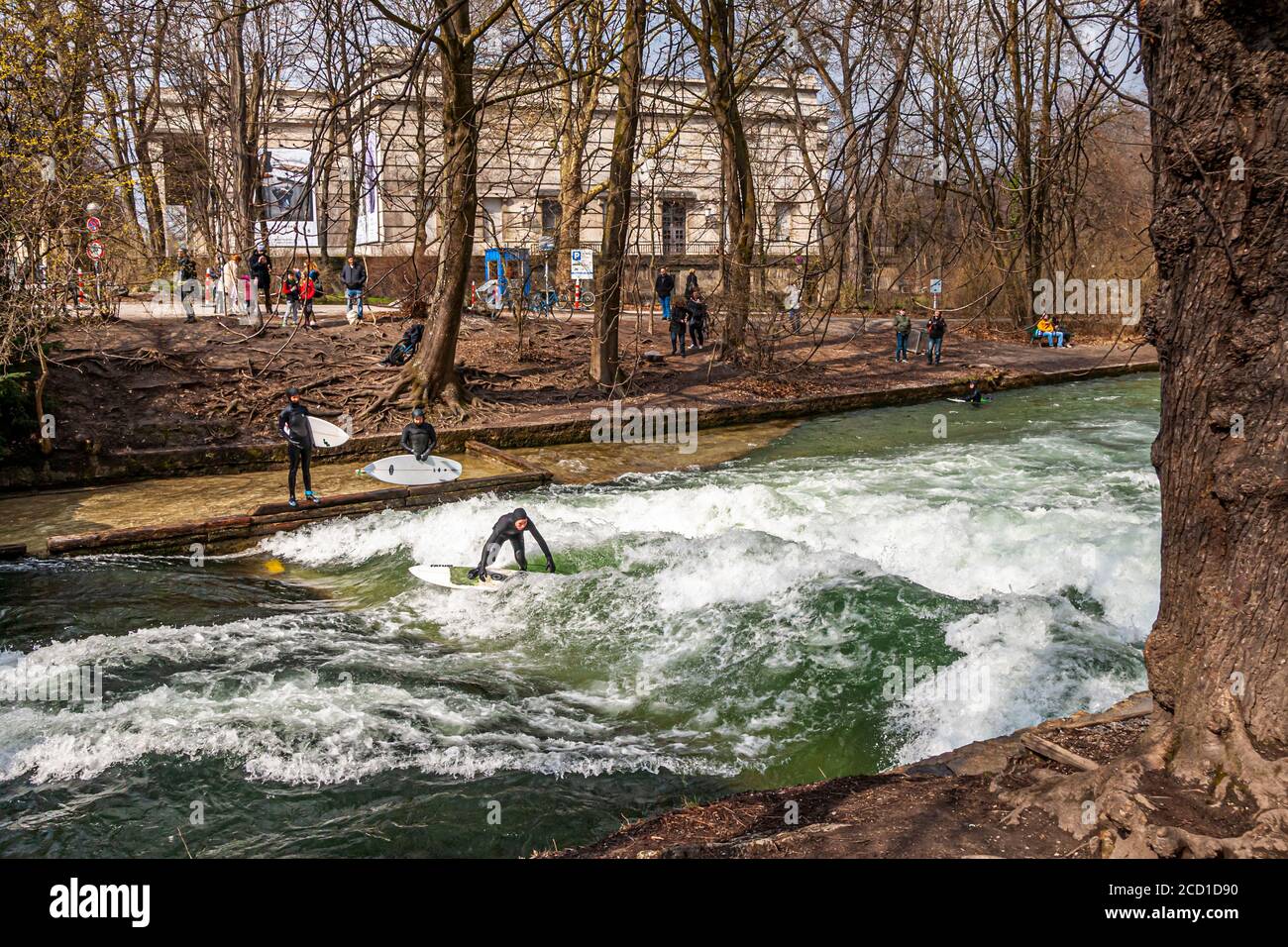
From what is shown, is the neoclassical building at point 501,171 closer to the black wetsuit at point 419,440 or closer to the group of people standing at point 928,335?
the black wetsuit at point 419,440

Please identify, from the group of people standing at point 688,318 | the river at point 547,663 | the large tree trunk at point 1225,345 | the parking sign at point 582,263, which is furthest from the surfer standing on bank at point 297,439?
the group of people standing at point 688,318

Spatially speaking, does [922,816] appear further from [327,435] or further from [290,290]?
[327,435]

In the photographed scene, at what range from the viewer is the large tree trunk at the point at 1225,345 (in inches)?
154

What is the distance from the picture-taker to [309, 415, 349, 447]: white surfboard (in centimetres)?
1694

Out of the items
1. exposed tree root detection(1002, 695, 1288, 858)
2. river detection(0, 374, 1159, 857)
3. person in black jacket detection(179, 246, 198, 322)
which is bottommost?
river detection(0, 374, 1159, 857)

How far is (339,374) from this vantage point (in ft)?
68.0

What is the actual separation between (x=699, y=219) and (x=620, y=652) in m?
30.1

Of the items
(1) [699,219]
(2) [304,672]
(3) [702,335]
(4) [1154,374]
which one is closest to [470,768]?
(2) [304,672]

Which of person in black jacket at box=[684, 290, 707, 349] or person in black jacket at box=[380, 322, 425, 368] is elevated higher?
person in black jacket at box=[684, 290, 707, 349]

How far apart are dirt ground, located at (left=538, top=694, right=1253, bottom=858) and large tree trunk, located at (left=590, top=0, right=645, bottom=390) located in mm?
2718

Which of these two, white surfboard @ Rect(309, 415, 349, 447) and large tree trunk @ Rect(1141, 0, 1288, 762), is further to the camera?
white surfboard @ Rect(309, 415, 349, 447)

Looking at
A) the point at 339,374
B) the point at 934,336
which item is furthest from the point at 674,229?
the point at 339,374

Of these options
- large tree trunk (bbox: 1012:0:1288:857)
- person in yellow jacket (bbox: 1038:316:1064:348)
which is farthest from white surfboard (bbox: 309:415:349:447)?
person in yellow jacket (bbox: 1038:316:1064:348)

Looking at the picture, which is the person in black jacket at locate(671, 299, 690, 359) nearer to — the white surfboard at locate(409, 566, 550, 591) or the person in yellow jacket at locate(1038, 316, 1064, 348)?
the person in yellow jacket at locate(1038, 316, 1064, 348)
